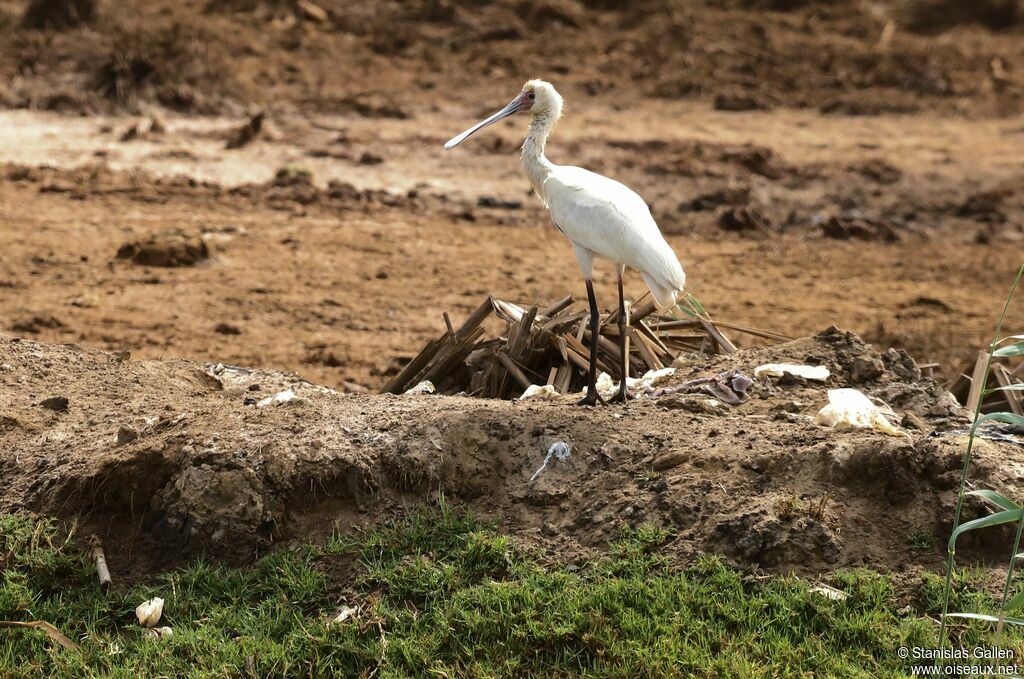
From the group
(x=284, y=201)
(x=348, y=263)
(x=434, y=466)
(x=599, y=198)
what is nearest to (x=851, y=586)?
(x=434, y=466)

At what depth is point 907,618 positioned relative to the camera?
14.3 feet

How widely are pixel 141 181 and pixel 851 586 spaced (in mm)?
9551

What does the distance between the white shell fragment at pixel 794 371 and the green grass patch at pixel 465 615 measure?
1387 millimetres

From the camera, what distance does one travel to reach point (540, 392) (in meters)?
6.03

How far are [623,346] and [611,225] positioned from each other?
24.5 inches

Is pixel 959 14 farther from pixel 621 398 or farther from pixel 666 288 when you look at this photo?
pixel 621 398

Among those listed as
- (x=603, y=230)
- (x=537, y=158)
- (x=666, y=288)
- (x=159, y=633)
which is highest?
(x=537, y=158)

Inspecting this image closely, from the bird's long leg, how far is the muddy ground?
24cm

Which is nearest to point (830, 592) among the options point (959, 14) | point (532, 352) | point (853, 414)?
point (853, 414)

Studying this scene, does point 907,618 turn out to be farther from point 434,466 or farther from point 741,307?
point 741,307

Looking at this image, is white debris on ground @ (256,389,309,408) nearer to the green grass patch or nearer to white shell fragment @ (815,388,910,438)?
the green grass patch

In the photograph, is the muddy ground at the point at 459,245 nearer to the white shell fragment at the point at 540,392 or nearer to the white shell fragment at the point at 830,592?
the white shell fragment at the point at 830,592

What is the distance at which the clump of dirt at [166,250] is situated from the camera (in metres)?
10.1

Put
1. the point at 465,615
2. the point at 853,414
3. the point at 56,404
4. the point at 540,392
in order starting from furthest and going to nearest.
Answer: the point at 540,392, the point at 56,404, the point at 853,414, the point at 465,615
